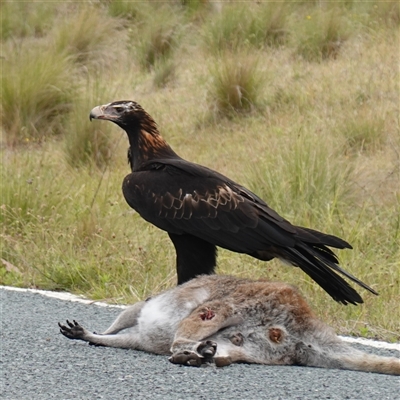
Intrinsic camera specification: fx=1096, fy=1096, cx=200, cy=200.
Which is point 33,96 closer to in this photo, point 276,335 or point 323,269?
point 323,269

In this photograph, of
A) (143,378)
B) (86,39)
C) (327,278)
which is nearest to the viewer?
(143,378)

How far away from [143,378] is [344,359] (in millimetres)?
953

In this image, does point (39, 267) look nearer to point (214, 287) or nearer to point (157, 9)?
point (214, 287)

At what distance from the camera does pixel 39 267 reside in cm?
818

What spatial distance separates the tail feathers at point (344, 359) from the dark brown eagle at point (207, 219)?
2.55 ft

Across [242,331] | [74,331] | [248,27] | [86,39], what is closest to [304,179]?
[74,331]

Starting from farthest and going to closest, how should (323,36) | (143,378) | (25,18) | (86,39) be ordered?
(25,18)
(86,39)
(323,36)
(143,378)

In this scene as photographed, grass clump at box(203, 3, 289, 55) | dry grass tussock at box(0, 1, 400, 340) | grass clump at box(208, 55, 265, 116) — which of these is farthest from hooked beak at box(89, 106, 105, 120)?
grass clump at box(203, 3, 289, 55)

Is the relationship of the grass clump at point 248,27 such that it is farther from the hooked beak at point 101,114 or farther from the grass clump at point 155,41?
the hooked beak at point 101,114

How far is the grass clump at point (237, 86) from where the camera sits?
44.3 ft

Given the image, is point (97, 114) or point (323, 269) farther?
point (97, 114)

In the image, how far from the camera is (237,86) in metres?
13.5

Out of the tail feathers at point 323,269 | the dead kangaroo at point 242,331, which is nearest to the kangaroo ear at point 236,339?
the dead kangaroo at point 242,331

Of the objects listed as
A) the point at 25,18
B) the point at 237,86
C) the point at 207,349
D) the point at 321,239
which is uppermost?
the point at 321,239
